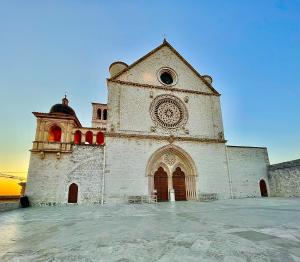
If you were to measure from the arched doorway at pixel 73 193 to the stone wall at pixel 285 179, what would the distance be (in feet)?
57.9

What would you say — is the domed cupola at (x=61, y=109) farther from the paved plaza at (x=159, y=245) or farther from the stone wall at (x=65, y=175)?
the paved plaza at (x=159, y=245)

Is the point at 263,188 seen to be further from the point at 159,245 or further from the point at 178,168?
the point at 159,245

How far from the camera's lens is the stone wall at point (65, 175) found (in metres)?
13.2

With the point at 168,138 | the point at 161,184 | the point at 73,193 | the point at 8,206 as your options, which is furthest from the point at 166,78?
the point at 8,206

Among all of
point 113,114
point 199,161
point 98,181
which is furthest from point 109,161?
point 199,161

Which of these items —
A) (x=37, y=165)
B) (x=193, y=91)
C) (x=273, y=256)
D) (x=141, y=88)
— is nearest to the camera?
(x=273, y=256)

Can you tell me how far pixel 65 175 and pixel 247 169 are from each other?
1609 centimetres

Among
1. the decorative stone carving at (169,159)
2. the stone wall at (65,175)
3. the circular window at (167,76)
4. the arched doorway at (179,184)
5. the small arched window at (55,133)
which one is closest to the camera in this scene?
the stone wall at (65,175)

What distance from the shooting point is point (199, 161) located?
54.0ft

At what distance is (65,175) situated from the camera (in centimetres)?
1384

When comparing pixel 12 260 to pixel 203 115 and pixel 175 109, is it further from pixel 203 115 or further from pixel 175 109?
pixel 203 115

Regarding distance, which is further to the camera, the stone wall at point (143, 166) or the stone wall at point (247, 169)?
the stone wall at point (247, 169)

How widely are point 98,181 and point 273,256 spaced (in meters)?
12.9

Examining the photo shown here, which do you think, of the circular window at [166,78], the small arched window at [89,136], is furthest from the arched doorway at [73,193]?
the circular window at [166,78]
